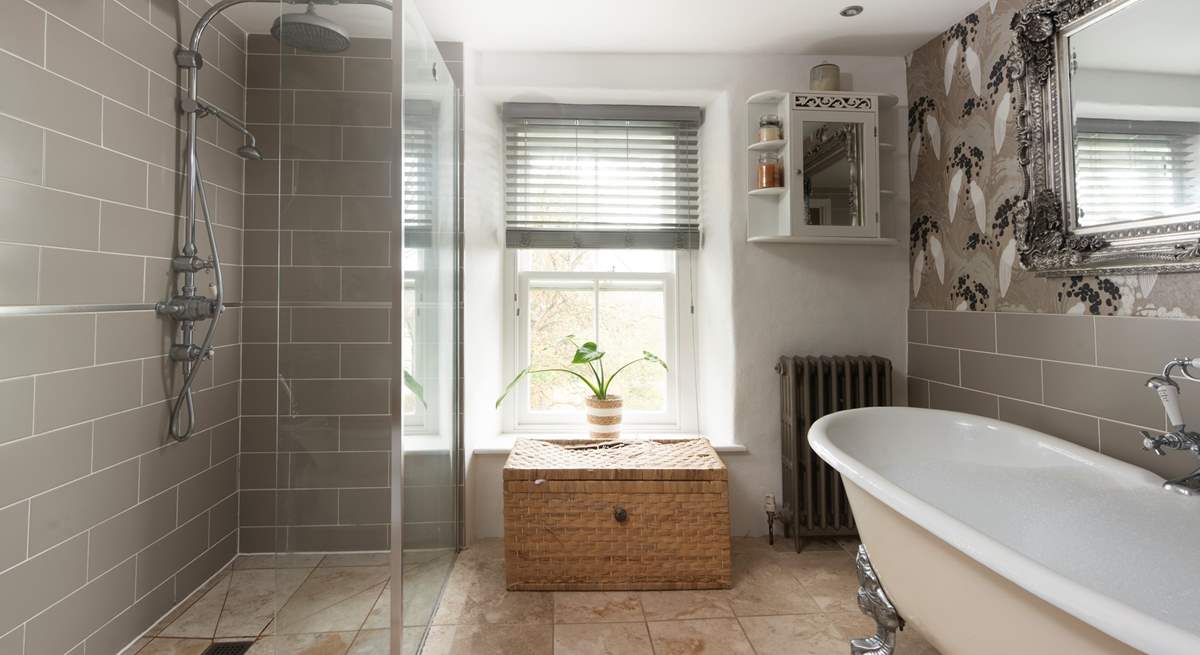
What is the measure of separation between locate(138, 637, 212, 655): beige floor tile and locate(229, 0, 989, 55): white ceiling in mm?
1979

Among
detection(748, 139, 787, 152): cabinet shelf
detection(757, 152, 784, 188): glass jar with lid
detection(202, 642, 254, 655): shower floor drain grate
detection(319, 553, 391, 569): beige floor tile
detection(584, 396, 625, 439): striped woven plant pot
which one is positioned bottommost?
detection(202, 642, 254, 655): shower floor drain grate

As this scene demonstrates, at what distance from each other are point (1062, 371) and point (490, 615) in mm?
2061

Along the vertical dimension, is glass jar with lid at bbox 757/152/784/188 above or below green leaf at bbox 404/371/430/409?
above

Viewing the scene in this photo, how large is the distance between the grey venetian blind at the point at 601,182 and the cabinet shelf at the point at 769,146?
38cm

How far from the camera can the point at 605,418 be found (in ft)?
7.70

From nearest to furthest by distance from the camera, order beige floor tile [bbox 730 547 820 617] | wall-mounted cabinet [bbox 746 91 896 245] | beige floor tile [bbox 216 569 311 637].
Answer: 1. beige floor tile [bbox 216 569 311 637]
2. beige floor tile [bbox 730 547 820 617]
3. wall-mounted cabinet [bbox 746 91 896 245]

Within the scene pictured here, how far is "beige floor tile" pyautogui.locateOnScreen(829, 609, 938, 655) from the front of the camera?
63.7 inches

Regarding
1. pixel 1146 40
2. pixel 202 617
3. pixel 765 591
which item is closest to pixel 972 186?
pixel 1146 40

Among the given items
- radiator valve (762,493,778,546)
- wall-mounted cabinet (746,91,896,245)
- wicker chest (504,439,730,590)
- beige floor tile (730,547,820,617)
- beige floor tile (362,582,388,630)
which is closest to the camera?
beige floor tile (362,582,388,630)

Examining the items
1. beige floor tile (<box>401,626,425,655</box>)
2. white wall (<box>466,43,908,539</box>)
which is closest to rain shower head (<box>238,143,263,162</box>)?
white wall (<box>466,43,908,539</box>)

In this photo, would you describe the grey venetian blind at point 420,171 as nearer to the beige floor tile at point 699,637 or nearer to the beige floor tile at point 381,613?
the beige floor tile at point 381,613

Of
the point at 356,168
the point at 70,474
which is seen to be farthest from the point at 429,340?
the point at 70,474

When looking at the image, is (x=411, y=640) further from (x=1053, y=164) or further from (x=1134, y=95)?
(x=1134, y=95)

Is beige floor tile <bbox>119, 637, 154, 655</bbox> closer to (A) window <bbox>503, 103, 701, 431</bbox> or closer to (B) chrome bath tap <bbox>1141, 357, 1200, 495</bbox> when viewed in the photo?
(A) window <bbox>503, 103, 701, 431</bbox>
